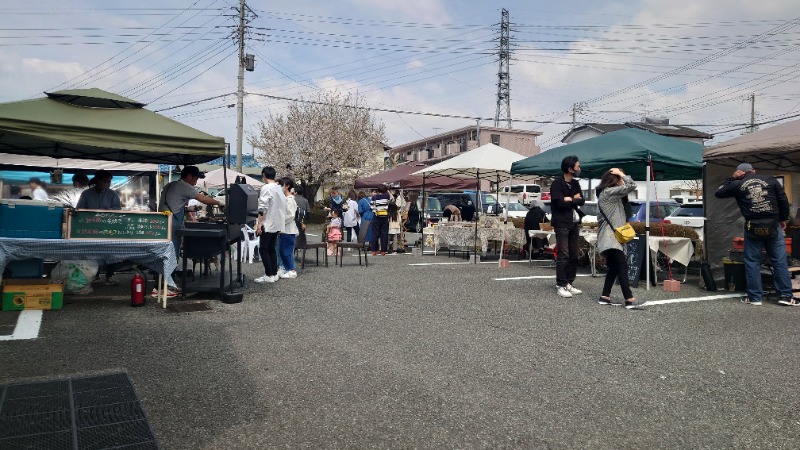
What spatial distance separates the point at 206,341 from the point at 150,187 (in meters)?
10.7

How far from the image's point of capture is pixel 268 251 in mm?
9047

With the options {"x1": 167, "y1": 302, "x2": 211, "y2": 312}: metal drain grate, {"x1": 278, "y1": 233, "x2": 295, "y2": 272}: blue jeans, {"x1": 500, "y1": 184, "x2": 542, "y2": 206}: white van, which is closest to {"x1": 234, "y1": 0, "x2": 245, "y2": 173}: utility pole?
{"x1": 500, "y1": 184, "x2": 542, "y2": 206}: white van

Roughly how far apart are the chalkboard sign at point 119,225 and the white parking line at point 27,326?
945mm

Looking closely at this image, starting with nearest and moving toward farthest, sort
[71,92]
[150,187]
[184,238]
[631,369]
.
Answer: [631,369], [71,92], [184,238], [150,187]

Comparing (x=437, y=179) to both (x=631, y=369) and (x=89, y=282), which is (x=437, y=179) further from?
(x=631, y=369)

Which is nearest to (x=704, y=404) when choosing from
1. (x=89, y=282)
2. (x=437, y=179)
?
(x=89, y=282)

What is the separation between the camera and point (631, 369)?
444 centimetres

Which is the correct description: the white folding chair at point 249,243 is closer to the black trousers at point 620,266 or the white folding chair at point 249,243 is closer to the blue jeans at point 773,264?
the black trousers at point 620,266

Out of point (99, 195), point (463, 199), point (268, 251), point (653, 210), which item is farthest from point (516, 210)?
point (99, 195)

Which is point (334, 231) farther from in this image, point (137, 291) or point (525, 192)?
point (525, 192)

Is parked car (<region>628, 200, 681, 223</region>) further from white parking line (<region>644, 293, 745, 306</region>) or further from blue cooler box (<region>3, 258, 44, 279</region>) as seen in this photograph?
blue cooler box (<region>3, 258, 44, 279</region>)

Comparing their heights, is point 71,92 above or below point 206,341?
above

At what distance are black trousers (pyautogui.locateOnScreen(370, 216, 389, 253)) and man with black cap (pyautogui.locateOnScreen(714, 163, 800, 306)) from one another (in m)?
8.73

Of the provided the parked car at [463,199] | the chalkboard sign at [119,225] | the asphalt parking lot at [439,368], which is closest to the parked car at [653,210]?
the parked car at [463,199]
